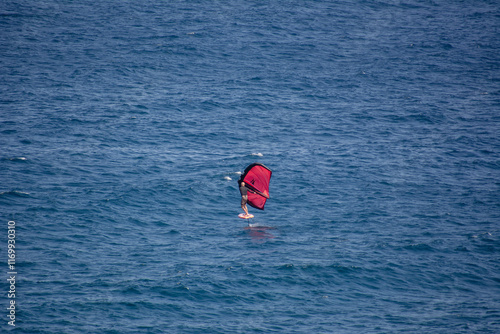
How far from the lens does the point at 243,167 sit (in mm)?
57125

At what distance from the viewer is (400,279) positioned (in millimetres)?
38000

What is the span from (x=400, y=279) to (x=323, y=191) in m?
15.3

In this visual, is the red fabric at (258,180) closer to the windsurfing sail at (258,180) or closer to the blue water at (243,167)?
the windsurfing sail at (258,180)

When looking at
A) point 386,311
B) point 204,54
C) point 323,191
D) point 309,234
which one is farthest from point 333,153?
point 204,54

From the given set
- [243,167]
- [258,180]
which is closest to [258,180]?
[258,180]

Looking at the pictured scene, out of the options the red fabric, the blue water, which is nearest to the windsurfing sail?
the red fabric

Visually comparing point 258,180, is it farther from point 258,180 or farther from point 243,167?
point 243,167

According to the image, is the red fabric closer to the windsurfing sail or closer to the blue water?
the windsurfing sail

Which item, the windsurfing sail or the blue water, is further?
the windsurfing sail

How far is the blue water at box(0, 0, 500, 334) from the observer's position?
3509 cm

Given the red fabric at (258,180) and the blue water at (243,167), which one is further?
the red fabric at (258,180)

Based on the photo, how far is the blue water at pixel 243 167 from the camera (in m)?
35.1

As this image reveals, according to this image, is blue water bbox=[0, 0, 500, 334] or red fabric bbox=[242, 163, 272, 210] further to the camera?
red fabric bbox=[242, 163, 272, 210]

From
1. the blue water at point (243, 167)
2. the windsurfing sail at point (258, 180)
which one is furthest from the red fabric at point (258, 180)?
the blue water at point (243, 167)
